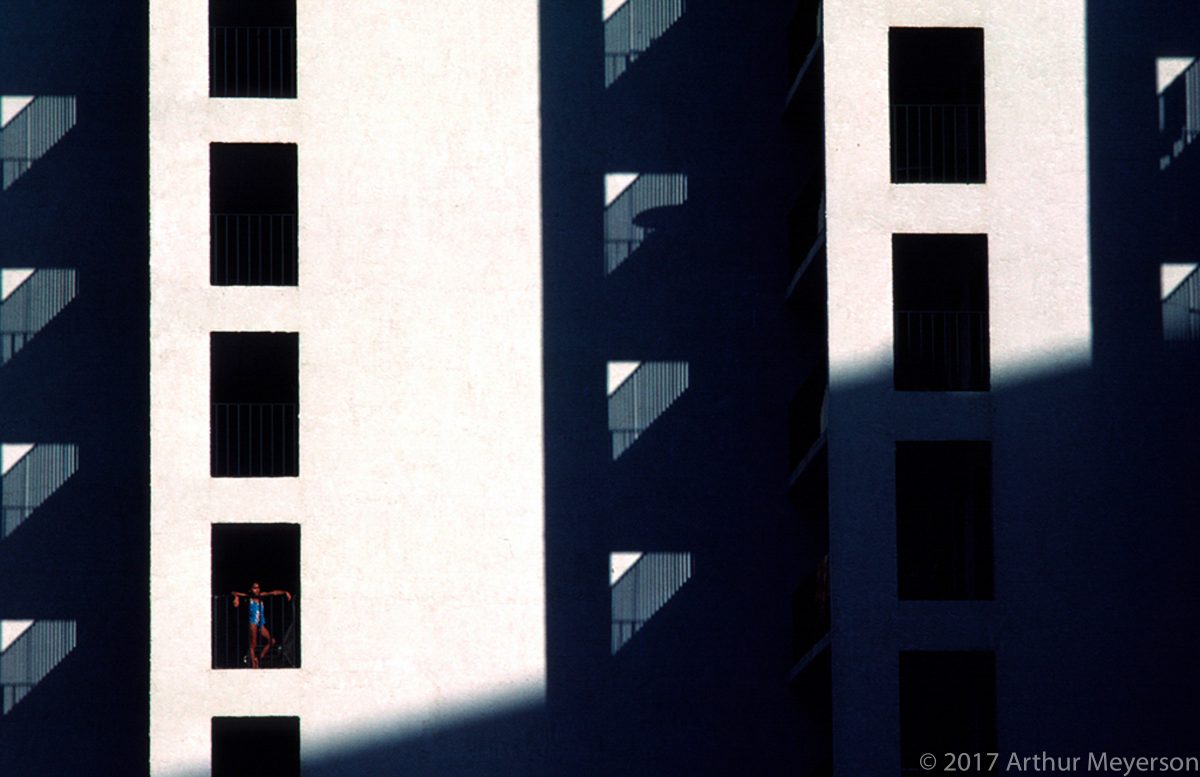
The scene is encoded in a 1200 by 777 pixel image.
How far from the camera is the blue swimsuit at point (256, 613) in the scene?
1778 inches

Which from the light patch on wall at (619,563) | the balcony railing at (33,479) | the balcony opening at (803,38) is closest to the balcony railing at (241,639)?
the balcony railing at (33,479)

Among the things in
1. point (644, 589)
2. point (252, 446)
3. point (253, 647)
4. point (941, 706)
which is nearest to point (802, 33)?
point (644, 589)

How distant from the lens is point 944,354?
1820 inches

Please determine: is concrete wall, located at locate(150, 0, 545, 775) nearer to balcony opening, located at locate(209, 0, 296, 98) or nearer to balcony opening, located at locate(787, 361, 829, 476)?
balcony opening, located at locate(209, 0, 296, 98)

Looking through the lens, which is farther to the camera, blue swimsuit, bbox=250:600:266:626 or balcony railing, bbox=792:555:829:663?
blue swimsuit, bbox=250:600:266:626

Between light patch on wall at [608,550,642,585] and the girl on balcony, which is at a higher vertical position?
light patch on wall at [608,550,642,585]

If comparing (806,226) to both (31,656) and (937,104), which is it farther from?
(31,656)

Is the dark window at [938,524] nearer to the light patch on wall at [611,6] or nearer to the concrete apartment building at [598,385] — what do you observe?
the concrete apartment building at [598,385]

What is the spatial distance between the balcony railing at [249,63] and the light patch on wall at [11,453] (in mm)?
7567

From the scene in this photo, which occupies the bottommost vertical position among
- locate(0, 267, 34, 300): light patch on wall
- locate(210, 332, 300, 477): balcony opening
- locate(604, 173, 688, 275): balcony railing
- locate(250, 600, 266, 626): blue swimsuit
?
locate(250, 600, 266, 626): blue swimsuit

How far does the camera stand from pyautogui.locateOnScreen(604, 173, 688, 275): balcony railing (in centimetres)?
4716

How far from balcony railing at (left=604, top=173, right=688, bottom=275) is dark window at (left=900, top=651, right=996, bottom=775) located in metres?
9.28

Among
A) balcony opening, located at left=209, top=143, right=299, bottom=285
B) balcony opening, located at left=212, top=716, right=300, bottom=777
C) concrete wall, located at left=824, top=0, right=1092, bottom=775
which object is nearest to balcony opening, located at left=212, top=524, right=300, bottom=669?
balcony opening, located at left=212, top=716, right=300, bottom=777

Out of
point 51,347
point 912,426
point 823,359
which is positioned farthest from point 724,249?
point 51,347
